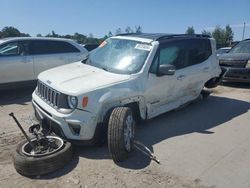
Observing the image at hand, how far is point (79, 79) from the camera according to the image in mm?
4477

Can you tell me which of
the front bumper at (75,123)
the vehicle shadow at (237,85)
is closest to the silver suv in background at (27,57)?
the front bumper at (75,123)

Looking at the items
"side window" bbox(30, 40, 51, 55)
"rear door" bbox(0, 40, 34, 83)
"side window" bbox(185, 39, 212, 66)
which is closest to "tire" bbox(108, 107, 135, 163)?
"side window" bbox(185, 39, 212, 66)

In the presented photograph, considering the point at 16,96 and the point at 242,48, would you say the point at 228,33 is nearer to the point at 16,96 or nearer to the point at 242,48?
the point at 242,48

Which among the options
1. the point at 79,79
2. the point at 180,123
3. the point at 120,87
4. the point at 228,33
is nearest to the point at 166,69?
the point at 120,87

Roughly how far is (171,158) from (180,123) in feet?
5.37

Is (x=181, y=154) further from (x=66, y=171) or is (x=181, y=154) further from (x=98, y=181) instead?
(x=66, y=171)

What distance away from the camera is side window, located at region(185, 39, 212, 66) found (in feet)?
20.3

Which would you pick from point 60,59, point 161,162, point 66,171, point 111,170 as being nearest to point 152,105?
point 161,162

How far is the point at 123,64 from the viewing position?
196 inches

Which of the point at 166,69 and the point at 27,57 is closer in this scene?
the point at 166,69

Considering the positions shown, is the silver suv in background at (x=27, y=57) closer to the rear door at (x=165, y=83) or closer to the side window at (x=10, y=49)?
the side window at (x=10, y=49)

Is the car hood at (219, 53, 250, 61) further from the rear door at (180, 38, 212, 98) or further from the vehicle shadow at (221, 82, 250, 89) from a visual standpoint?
the rear door at (180, 38, 212, 98)

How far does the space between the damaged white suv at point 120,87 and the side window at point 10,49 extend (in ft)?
10.6

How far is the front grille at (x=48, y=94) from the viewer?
14.0ft
